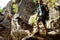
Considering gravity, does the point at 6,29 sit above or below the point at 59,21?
below

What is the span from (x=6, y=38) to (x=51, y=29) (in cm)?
825

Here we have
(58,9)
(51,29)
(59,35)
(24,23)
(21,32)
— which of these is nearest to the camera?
(59,35)

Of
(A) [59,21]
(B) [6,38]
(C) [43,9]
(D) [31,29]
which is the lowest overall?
(B) [6,38]

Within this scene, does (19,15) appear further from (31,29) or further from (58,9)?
(58,9)

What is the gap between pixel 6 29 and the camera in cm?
2467

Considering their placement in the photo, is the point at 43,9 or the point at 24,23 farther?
the point at 24,23

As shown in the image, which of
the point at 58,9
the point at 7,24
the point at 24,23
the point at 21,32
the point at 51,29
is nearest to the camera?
the point at 51,29

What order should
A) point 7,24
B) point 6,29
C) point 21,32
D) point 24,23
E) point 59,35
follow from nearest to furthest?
point 59,35 < point 21,32 < point 24,23 < point 6,29 < point 7,24

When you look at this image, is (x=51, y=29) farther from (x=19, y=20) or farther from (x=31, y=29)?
(x=19, y=20)

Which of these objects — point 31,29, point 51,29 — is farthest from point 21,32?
point 51,29

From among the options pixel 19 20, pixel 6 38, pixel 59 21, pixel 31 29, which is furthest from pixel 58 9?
pixel 6 38

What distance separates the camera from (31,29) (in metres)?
21.4

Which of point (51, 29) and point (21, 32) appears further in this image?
point (21, 32)

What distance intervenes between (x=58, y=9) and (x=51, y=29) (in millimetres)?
2937
